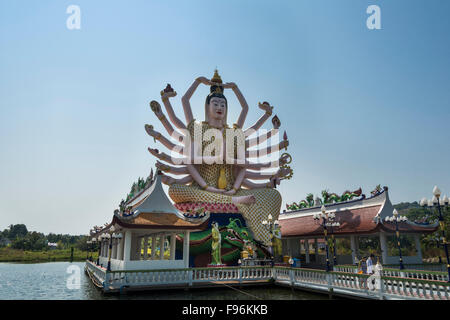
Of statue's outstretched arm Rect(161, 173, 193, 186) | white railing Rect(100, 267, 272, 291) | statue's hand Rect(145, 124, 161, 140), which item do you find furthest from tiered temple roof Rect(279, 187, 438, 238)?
statue's hand Rect(145, 124, 161, 140)

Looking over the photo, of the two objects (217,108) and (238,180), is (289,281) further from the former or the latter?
(217,108)

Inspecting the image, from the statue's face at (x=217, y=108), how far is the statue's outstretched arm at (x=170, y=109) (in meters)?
2.63

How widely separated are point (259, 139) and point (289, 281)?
14.8m

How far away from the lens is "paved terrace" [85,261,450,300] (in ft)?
32.5

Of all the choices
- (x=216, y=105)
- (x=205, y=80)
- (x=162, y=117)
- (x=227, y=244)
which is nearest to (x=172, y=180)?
(x=162, y=117)

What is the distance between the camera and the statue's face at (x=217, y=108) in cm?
2573

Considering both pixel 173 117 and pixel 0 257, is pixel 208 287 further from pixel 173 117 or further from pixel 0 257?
pixel 0 257

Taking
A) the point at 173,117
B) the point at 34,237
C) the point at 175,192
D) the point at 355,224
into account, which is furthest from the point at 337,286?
the point at 34,237

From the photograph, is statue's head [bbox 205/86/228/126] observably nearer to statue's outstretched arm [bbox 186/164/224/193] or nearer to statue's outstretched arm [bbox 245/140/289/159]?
statue's outstretched arm [bbox 245/140/289/159]

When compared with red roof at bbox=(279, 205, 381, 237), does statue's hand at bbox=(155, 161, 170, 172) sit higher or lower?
higher

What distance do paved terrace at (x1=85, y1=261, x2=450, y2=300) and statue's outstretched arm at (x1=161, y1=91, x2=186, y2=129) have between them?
13176 mm

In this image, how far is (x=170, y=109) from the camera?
82.5ft

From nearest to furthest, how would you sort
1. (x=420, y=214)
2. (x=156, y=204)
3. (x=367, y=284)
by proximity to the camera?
(x=367, y=284)
(x=156, y=204)
(x=420, y=214)

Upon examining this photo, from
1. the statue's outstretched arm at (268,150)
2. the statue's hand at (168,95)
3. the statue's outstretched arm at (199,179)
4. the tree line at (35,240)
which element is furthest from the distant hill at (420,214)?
the tree line at (35,240)
